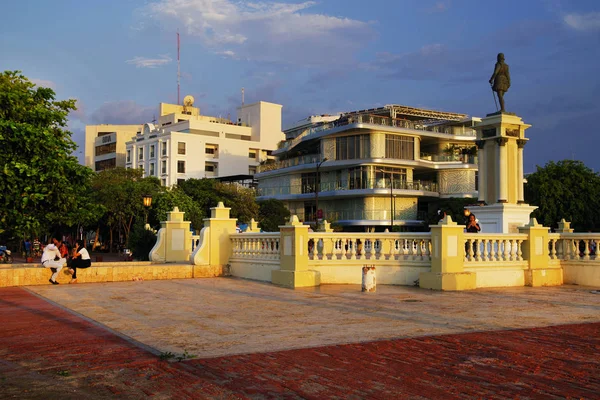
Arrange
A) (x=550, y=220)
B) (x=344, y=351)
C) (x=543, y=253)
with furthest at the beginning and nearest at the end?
(x=550, y=220)
(x=543, y=253)
(x=344, y=351)

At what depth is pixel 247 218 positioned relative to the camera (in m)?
57.0

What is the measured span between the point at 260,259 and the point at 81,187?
9983 millimetres

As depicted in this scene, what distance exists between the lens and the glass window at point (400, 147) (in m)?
61.3

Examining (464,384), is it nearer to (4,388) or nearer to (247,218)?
(4,388)

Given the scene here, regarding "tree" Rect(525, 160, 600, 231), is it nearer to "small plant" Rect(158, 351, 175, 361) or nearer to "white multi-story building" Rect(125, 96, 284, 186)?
"small plant" Rect(158, 351, 175, 361)

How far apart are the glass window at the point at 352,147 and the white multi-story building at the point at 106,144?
180 ft

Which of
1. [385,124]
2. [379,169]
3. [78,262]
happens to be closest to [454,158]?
[385,124]

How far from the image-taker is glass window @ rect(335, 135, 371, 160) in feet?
199

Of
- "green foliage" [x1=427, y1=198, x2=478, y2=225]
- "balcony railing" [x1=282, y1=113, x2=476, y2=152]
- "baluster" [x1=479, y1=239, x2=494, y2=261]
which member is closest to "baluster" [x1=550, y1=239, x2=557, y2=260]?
"baluster" [x1=479, y1=239, x2=494, y2=261]

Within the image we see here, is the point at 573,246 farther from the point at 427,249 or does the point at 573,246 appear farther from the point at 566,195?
the point at 566,195

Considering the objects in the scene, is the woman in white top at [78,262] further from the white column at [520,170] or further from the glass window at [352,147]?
the glass window at [352,147]

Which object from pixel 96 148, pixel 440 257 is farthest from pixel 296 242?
pixel 96 148

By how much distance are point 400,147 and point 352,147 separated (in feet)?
16.8

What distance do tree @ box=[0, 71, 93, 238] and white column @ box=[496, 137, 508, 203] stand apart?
1558 cm
